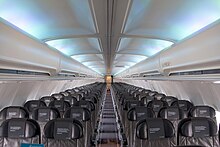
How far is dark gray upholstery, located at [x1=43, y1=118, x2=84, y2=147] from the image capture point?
3.58 metres

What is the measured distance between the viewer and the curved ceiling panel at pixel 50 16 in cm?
381

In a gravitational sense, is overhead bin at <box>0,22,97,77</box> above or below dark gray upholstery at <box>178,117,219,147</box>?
above

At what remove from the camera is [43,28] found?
5137mm

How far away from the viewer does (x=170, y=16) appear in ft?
14.5

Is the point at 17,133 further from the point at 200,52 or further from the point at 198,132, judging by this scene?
the point at 200,52

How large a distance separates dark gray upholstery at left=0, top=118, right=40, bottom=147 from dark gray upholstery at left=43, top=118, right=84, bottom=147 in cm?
17

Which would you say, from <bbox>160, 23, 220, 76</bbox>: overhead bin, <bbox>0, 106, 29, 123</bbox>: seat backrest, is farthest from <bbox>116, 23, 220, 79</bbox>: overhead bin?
<bbox>0, 106, 29, 123</bbox>: seat backrest

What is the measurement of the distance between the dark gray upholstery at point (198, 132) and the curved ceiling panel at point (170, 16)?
5.64 feet

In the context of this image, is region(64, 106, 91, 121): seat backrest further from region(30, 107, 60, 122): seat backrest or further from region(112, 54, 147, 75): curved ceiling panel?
region(112, 54, 147, 75): curved ceiling panel

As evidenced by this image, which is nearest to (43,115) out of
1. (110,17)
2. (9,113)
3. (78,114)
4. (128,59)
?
(78,114)

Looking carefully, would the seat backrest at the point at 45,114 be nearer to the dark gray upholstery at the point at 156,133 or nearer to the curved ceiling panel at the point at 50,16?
the curved ceiling panel at the point at 50,16

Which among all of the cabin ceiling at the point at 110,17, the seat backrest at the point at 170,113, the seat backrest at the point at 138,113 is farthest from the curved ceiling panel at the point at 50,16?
the seat backrest at the point at 170,113

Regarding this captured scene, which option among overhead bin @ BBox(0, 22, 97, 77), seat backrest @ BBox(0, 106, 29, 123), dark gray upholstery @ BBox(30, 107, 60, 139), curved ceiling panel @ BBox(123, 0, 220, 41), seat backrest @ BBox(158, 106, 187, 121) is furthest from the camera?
seat backrest @ BBox(0, 106, 29, 123)

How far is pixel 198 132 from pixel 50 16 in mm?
3186
